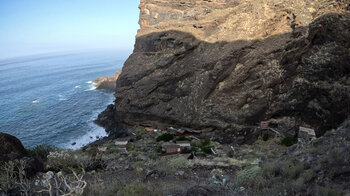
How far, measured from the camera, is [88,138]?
105 ft

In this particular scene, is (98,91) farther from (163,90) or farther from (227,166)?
(227,166)

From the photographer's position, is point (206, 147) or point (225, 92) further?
point (225, 92)

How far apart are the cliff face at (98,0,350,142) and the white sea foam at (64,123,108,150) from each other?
6.13ft

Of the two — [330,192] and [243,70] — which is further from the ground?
[243,70]

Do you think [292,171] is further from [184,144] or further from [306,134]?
[184,144]

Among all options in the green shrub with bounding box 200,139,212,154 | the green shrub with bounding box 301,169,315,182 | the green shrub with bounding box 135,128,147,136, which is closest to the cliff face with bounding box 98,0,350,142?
the green shrub with bounding box 135,128,147,136

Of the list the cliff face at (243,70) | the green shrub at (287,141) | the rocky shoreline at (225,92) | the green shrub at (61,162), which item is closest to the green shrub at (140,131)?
the rocky shoreline at (225,92)

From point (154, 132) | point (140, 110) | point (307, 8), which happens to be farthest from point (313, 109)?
point (140, 110)

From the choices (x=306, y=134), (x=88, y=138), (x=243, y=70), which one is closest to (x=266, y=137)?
(x=306, y=134)

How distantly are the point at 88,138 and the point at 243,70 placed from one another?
824 inches

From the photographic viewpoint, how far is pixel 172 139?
76.5 ft

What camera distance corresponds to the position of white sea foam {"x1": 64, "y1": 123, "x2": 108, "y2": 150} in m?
30.3

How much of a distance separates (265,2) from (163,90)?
49.2 ft

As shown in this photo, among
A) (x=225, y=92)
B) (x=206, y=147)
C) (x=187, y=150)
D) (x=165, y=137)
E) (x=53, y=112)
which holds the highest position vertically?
(x=225, y=92)
